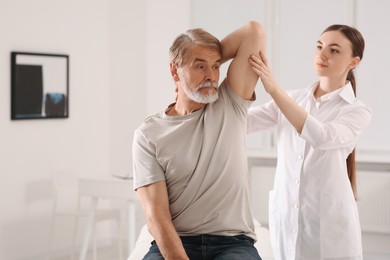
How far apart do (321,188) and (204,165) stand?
53cm

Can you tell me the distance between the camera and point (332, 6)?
4.72m

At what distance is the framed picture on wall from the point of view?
418 cm

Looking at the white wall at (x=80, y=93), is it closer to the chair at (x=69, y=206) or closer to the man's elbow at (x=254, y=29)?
the chair at (x=69, y=206)

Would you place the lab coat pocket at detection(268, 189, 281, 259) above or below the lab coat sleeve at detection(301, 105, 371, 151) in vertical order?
below

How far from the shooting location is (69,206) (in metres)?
4.53

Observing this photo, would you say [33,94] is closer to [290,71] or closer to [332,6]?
[290,71]

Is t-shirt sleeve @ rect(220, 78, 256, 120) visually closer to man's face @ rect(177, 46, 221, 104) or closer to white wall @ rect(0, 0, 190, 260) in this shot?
man's face @ rect(177, 46, 221, 104)

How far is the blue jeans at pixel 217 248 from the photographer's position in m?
1.94

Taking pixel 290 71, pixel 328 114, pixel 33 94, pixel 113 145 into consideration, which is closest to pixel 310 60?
pixel 290 71

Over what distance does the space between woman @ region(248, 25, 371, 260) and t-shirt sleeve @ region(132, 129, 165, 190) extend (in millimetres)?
526

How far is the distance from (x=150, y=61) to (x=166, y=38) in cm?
25

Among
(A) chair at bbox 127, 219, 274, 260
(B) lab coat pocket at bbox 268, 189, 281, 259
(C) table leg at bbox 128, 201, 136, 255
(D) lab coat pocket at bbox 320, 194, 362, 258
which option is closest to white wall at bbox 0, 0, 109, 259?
(C) table leg at bbox 128, 201, 136, 255

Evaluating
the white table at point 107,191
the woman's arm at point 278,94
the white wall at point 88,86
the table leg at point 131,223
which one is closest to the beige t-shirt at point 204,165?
the woman's arm at point 278,94

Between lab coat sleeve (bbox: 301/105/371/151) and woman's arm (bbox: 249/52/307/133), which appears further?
lab coat sleeve (bbox: 301/105/371/151)
